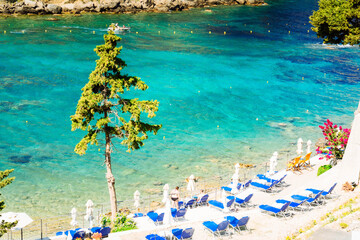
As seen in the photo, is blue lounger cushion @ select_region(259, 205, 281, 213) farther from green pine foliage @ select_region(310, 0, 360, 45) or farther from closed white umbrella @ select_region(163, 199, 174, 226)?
green pine foliage @ select_region(310, 0, 360, 45)

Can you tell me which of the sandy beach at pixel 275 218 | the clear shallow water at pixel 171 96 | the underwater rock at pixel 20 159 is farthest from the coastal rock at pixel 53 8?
the sandy beach at pixel 275 218

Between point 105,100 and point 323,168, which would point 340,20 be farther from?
point 105,100

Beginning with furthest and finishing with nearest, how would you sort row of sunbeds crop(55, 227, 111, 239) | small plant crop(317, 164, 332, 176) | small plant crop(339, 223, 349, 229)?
small plant crop(317, 164, 332, 176) → row of sunbeds crop(55, 227, 111, 239) → small plant crop(339, 223, 349, 229)

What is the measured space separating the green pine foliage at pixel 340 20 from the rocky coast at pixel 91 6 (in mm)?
71390

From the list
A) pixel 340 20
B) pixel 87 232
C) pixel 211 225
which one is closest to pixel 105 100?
pixel 87 232

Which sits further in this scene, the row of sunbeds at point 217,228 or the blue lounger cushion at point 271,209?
the blue lounger cushion at point 271,209

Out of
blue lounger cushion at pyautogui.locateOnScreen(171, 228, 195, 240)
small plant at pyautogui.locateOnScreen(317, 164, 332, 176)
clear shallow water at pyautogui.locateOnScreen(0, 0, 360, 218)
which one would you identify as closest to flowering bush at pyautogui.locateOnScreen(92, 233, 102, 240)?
blue lounger cushion at pyautogui.locateOnScreen(171, 228, 195, 240)

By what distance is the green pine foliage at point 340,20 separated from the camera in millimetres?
33156

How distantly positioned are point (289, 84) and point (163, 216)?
42.0 metres

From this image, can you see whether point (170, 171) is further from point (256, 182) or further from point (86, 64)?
point (86, 64)

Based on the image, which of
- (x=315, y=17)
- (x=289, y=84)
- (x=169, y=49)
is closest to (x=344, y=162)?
(x=315, y=17)

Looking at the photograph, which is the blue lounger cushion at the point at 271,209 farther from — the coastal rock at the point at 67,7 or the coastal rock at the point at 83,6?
the coastal rock at the point at 67,7

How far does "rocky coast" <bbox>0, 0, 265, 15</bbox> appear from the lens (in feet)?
297

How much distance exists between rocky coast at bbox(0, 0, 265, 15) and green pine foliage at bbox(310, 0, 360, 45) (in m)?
71.4
